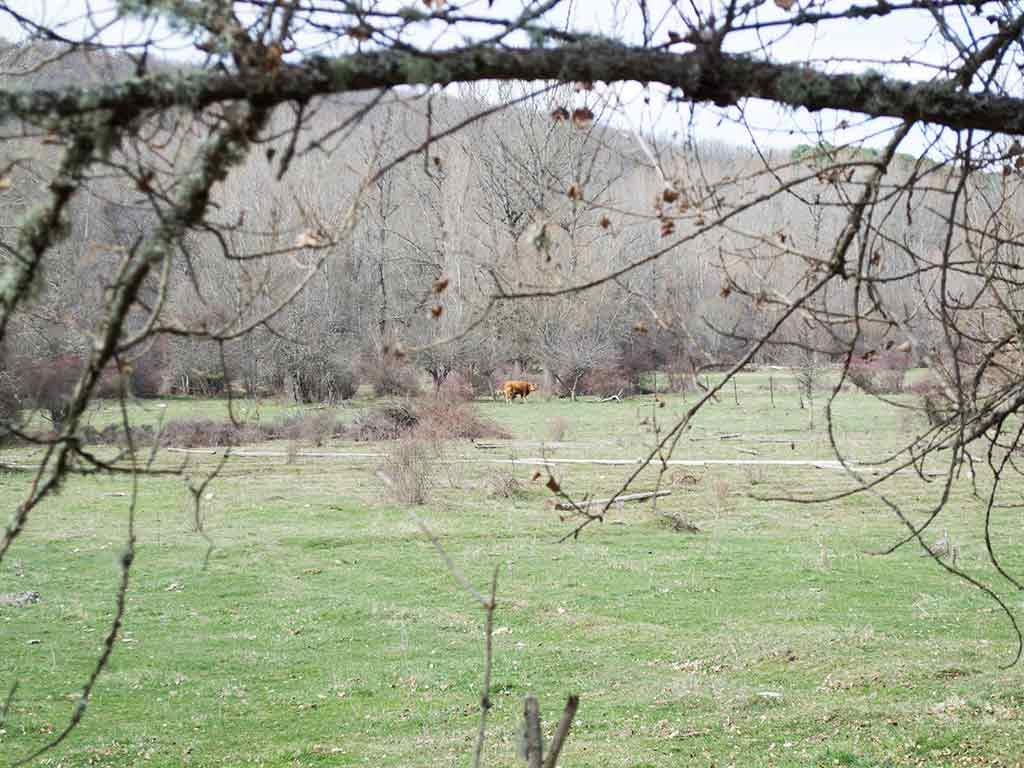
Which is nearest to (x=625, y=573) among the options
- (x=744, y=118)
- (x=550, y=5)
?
(x=744, y=118)

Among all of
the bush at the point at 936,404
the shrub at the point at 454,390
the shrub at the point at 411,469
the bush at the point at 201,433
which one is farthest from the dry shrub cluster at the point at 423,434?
the bush at the point at 936,404

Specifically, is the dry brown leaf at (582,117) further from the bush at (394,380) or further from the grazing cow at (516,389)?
the grazing cow at (516,389)

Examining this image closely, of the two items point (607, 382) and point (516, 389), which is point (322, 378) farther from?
point (607, 382)

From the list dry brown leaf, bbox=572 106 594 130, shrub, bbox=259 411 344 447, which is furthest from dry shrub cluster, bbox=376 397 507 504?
dry brown leaf, bbox=572 106 594 130

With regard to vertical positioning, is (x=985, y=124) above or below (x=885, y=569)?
above

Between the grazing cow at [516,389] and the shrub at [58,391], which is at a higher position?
the shrub at [58,391]

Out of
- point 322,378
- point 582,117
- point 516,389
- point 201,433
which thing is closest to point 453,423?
point 201,433

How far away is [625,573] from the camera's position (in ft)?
50.8

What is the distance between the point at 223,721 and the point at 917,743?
603 centimetres

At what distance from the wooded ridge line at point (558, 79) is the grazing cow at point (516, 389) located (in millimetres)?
42609

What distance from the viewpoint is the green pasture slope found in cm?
848

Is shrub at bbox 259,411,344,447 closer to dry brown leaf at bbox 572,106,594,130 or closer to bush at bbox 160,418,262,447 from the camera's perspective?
bush at bbox 160,418,262,447

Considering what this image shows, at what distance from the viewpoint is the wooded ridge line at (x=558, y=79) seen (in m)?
2.14

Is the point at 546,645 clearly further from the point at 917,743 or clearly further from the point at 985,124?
the point at 985,124
